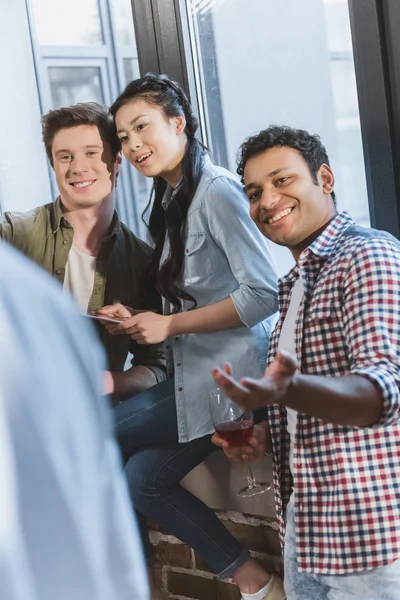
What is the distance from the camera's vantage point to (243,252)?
198 centimetres

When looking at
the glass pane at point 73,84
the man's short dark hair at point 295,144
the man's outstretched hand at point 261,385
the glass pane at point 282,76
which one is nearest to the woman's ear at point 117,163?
the glass pane at point 282,76

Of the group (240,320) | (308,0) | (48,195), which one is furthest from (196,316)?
(48,195)

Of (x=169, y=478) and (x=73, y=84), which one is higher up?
(x=73, y=84)

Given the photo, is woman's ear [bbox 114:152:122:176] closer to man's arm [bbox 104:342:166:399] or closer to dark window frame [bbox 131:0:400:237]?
man's arm [bbox 104:342:166:399]

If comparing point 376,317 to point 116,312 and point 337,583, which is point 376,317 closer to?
point 337,583

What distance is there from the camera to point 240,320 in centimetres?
202

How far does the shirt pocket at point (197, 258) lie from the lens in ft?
6.78

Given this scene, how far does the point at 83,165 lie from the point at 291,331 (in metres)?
0.99

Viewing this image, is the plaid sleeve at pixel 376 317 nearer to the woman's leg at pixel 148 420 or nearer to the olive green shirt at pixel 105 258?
the woman's leg at pixel 148 420

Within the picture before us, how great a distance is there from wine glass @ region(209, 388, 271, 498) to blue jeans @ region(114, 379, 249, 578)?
1.14 ft

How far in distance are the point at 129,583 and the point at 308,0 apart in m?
1.94

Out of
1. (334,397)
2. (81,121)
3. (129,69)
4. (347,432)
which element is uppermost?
(129,69)

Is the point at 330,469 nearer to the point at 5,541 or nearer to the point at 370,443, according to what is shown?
the point at 370,443

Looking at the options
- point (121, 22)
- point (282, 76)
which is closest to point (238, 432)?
point (282, 76)
